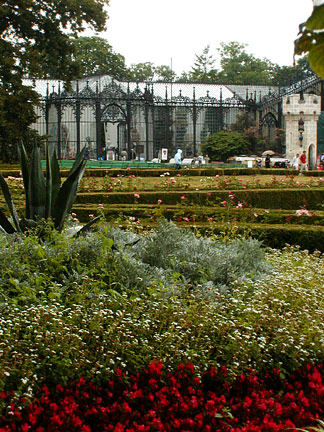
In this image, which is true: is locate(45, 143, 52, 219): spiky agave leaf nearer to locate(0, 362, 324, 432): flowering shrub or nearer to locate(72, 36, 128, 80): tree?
locate(0, 362, 324, 432): flowering shrub

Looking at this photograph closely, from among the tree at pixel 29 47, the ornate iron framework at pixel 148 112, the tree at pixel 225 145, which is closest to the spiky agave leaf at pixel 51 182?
the tree at pixel 29 47

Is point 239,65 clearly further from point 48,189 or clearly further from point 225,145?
point 48,189

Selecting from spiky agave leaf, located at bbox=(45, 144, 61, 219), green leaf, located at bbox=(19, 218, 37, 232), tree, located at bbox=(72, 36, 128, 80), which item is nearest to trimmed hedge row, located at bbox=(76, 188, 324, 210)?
spiky agave leaf, located at bbox=(45, 144, 61, 219)

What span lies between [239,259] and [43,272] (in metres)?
1.92

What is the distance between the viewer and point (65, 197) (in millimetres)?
5852

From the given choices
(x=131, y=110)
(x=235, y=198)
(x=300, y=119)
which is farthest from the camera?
(x=131, y=110)

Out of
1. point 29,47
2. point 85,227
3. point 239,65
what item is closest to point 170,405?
point 85,227

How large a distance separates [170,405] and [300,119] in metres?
29.2

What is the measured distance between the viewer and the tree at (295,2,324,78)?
1.05 meters

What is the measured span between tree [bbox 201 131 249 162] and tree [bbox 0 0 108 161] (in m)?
14.8

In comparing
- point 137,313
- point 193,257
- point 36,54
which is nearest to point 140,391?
point 137,313

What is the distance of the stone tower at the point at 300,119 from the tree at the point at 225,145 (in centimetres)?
336

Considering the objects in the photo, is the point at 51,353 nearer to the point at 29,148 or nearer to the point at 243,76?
the point at 29,148

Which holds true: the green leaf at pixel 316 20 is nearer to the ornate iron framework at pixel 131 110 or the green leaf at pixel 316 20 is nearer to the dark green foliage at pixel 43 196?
the dark green foliage at pixel 43 196
